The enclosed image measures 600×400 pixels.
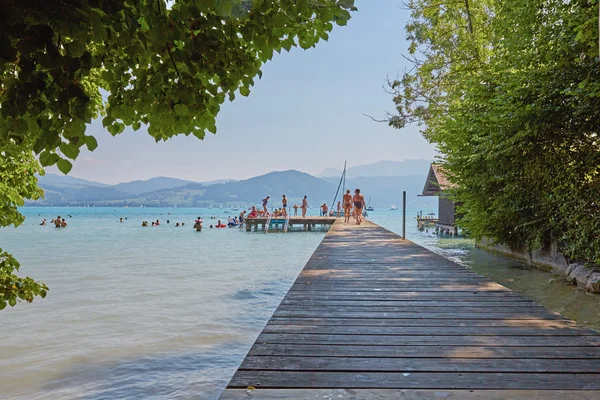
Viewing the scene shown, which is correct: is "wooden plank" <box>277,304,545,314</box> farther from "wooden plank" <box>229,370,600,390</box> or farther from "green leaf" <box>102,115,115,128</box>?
"green leaf" <box>102,115,115,128</box>

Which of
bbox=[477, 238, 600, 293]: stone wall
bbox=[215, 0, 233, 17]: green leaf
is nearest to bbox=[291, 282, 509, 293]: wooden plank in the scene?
bbox=[215, 0, 233, 17]: green leaf

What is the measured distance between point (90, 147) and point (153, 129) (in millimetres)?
506

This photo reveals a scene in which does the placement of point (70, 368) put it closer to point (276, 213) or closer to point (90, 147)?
point (90, 147)

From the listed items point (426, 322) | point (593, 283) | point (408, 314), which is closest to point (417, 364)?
point (426, 322)

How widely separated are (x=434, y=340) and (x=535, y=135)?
688 cm

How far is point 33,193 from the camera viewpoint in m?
3.54

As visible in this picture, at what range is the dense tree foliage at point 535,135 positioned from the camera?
7465 millimetres

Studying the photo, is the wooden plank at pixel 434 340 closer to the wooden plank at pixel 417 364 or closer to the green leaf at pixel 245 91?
the wooden plank at pixel 417 364

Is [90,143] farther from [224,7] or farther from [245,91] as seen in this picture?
[245,91]

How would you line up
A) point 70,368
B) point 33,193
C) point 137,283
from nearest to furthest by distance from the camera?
1. point 33,193
2. point 70,368
3. point 137,283

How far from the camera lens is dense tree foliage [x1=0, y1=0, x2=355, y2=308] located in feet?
4.79

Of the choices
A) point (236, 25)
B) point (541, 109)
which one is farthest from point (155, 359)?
point (541, 109)

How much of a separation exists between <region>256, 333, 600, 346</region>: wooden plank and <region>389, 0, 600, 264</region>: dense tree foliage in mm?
5399

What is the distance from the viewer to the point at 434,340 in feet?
9.80
